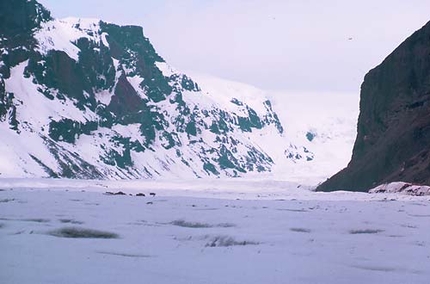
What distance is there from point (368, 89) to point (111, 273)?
9954cm

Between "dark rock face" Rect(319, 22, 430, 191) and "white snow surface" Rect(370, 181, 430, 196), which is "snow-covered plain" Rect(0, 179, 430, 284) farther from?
"dark rock face" Rect(319, 22, 430, 191)

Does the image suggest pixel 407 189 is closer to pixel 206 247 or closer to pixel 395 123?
pixel 395 123

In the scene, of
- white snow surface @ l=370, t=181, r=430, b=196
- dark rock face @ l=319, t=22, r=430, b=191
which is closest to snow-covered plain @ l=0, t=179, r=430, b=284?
white snow surface @ l=370, t=181, r=430, b=196

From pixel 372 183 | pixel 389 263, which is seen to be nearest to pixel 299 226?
pixel 389 263

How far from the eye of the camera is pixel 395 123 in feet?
309

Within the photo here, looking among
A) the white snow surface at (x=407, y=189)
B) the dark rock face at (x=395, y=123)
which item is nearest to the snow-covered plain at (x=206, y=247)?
the white snow surface at (x=407, y=189)

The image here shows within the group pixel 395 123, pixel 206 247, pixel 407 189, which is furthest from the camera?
pixel 395 123

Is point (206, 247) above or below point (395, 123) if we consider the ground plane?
below

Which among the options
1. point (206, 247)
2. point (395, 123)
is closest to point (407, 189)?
point (395, 123)

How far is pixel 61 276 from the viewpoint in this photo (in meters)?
12.5

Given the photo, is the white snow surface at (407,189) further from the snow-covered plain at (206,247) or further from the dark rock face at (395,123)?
the snow-covered plain at (206,247)

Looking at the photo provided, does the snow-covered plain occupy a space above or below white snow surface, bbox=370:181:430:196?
above

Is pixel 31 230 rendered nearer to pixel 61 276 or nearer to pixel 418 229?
pixel 61 276

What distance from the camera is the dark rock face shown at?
268 ft
